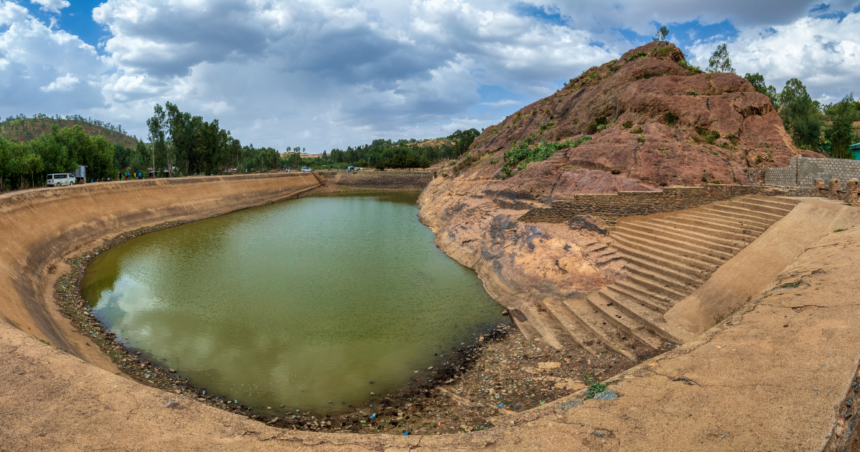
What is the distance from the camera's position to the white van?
111ft

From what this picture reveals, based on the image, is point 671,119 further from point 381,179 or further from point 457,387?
point 381,179

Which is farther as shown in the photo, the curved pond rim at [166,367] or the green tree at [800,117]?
the green tree at [800,117]

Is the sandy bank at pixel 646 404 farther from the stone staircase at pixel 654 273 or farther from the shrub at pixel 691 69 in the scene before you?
the shrub at pixel 691 69

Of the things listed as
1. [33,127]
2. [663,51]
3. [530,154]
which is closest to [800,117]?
[663,51]

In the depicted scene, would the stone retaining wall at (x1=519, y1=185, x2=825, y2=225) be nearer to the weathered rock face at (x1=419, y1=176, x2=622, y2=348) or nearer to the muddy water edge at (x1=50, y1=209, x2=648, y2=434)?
the weathered rock face at (x1=419, y1=176, x2=622, y2=348)

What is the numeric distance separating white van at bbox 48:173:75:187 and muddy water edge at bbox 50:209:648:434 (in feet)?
98.6

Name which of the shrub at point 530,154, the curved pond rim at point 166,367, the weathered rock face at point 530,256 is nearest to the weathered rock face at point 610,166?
the weathered rock face at point 530,256

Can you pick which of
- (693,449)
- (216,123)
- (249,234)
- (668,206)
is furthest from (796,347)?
(216,123)

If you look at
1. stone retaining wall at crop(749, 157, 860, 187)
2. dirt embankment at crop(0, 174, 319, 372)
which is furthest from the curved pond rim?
stone retaining wall at crop(749, 157, 860, 187)

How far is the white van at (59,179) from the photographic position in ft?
111

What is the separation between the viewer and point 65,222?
2423 centimetres

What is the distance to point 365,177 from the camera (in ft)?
262

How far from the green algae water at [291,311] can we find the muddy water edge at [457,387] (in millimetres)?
354

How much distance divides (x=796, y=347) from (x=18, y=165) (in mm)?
47833
